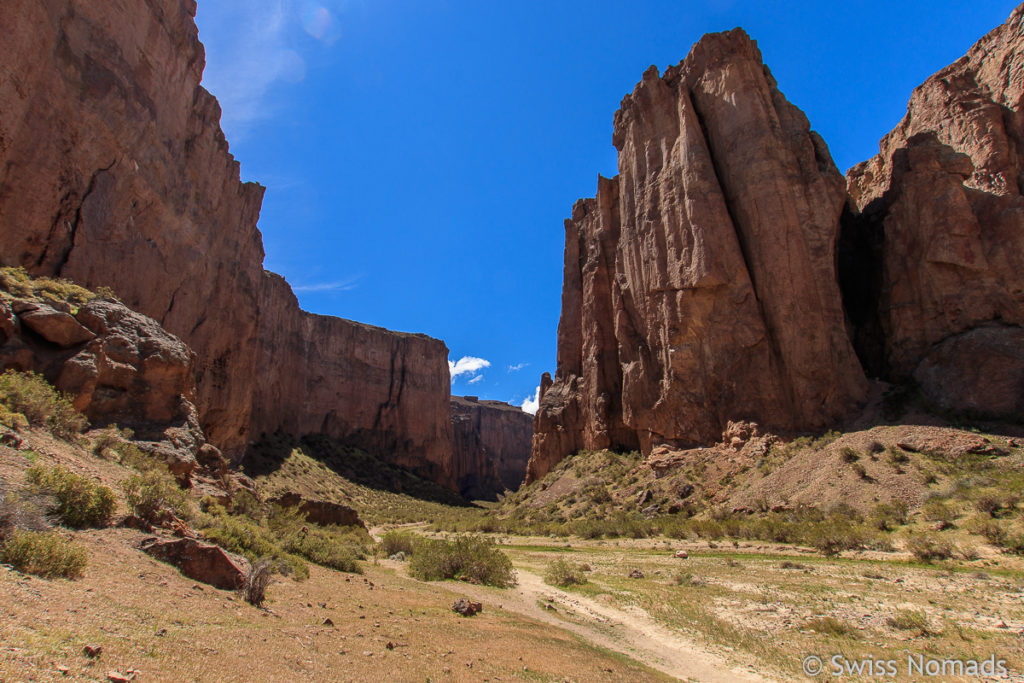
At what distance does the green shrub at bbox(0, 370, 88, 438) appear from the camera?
9.09 meters

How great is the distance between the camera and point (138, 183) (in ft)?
80.8

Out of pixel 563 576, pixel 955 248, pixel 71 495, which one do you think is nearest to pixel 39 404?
pixel 71 495

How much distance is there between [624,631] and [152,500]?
8.52 m

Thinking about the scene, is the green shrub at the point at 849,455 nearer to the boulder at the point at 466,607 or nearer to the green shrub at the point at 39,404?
the boulder at the point at 466,607

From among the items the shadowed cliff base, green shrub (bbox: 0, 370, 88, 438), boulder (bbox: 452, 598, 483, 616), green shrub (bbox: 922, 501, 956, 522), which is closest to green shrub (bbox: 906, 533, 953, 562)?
green shrub (bbox: 922, 501, 956, 522)

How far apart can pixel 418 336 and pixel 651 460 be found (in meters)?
62.3

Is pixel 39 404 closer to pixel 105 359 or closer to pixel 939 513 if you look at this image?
pixel 105 359

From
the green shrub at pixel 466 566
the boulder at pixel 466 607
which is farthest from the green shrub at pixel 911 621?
the green shrub at pixel 466 566

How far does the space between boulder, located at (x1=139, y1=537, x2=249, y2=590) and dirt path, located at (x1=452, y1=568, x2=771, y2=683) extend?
5.74 m

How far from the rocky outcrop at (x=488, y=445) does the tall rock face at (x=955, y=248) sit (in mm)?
79810

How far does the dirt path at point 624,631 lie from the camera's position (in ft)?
25.5

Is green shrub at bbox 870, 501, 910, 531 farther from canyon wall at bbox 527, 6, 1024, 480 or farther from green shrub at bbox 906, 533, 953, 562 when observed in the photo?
canyon wall at bbox 527, 6, 1024, 480

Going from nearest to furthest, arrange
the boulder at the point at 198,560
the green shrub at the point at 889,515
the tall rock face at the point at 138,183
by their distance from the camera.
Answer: the boulder at the point at 198,560, the green shrub at the point at 889,515, the tall rock face at the point at 138,183

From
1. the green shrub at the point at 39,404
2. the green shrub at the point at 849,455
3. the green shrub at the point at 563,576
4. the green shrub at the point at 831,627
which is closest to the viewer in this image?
the green shrub at the point at 831,627
